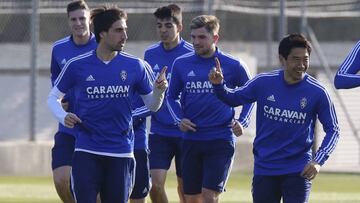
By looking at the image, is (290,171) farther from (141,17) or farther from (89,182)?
(141,17)

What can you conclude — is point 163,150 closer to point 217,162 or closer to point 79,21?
point 217,162

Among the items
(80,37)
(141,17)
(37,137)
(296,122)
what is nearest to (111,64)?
(296,122)

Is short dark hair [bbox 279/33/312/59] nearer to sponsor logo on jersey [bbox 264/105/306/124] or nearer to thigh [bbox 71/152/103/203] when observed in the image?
sponsor logo on jersey [bbox 264/105/306/124]

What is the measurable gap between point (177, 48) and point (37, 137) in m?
11.3

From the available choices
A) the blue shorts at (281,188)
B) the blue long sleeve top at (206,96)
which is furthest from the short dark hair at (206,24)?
the blue shorts at (281,188)

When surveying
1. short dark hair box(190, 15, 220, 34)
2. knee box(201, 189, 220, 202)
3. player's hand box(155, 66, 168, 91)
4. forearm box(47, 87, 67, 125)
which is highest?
short dark hair box(190, 15, 220, 34)

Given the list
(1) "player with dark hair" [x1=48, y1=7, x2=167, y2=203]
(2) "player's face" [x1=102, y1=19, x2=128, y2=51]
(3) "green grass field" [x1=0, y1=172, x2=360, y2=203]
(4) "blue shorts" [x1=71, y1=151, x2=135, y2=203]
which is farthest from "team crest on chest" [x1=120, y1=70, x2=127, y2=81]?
(3) "green grass field" [x1=0, y1=172, x2=360, y2=203]

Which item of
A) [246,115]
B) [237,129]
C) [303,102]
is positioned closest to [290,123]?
[303,102]

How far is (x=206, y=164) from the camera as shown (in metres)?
12.3

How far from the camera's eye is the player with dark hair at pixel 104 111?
10.2m

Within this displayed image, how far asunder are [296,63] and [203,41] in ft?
7.31

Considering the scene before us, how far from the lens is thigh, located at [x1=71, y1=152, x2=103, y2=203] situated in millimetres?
10156

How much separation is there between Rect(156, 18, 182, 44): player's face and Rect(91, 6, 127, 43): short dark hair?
2.69m

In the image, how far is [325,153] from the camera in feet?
32.9
